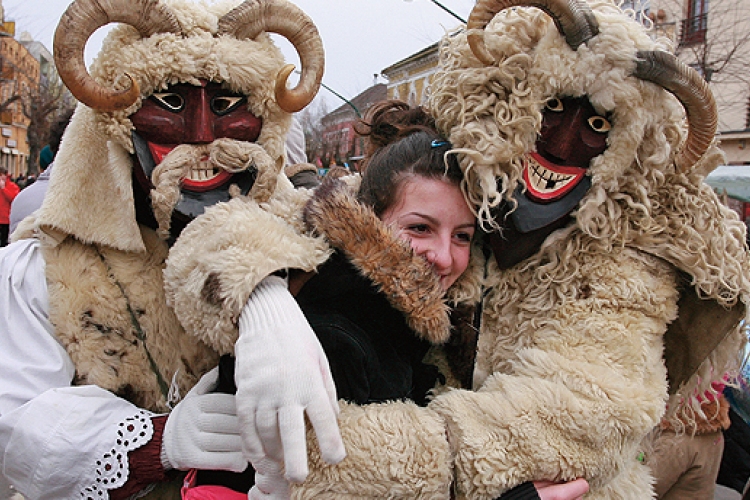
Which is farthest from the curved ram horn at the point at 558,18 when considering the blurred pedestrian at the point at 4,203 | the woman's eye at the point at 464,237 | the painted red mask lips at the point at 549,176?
the blurred pedestrian at the point at 4,203

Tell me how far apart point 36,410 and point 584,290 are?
5.13 feet

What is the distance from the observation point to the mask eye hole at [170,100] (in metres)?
2.03

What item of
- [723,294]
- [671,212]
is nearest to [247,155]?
[671,212]

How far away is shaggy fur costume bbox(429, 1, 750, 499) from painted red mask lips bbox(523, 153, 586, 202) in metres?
0.04

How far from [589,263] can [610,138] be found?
35cm

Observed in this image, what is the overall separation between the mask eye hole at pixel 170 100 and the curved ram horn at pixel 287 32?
0.27 meters

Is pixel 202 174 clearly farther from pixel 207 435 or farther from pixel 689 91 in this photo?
pixel 689 91

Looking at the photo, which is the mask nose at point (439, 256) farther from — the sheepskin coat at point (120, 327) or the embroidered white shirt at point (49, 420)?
the embroidered white shirt at point (49, 420)

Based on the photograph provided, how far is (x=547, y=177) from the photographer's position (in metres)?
1.74

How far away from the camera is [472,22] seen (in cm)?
176

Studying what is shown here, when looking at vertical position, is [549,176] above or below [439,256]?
above

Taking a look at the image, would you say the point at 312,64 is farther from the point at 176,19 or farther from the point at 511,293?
the point at 511,293

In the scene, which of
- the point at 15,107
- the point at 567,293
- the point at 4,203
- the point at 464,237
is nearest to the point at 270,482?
the point at 464,237

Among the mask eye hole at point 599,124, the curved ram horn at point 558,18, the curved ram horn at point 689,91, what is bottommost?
the mask eye hole at point 599,124
